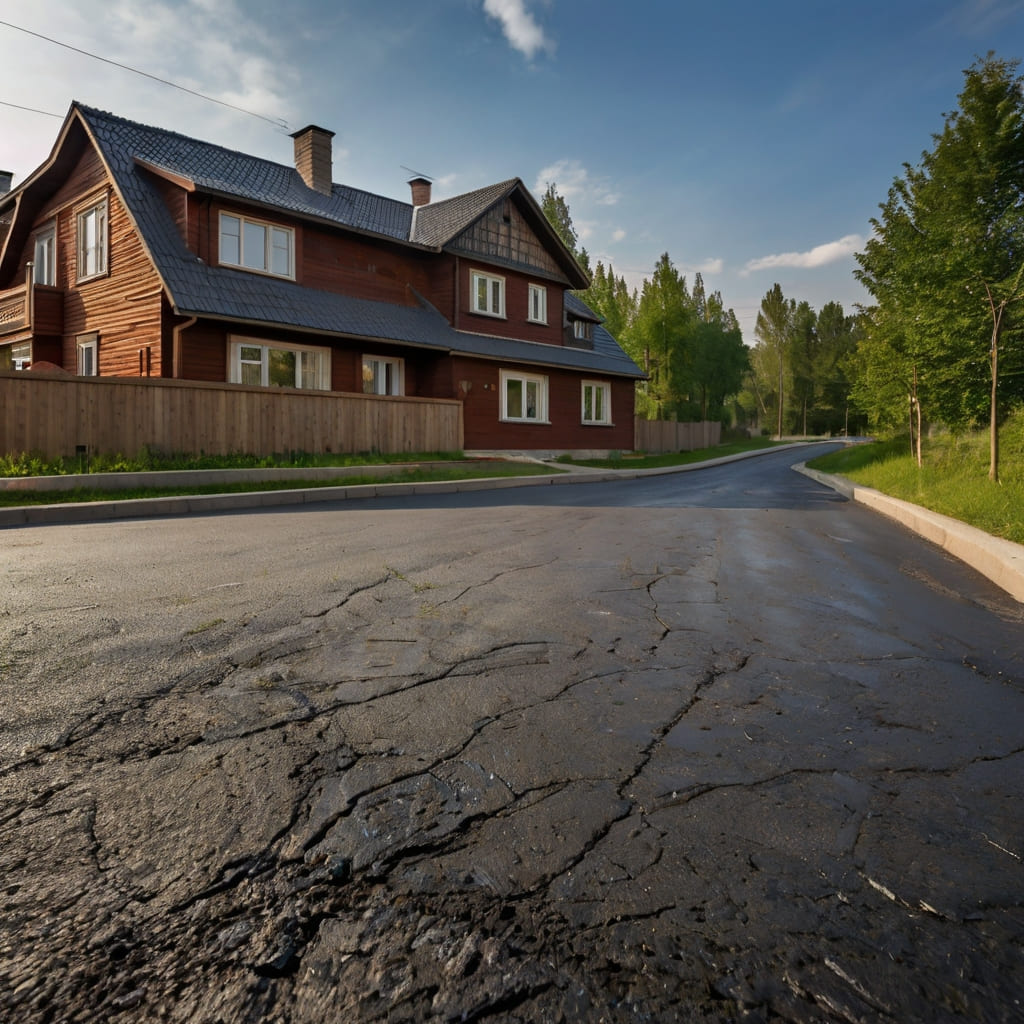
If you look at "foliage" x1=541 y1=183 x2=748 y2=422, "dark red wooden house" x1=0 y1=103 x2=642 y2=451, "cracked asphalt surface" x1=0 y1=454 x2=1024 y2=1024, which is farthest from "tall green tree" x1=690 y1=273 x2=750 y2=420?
"cracked asphalt surface" x1=0 y1=454 x2=1024 y2=1024

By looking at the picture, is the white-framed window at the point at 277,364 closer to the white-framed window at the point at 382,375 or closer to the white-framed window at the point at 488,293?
the white-framed window at the point at 382,375

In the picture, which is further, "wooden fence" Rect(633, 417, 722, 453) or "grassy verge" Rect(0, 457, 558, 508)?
"wooden fence" Rect(633, 417, 722, 453)

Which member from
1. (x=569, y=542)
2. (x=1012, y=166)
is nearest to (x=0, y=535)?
(x=569, y=542)

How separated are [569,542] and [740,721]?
4.90 metres

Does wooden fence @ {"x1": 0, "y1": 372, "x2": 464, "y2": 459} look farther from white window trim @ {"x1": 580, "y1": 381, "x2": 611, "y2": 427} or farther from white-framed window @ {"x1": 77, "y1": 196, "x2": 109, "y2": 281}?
white window trim @ {"x1": 580, "y1": 381, "x2": 611, "y2": 427}

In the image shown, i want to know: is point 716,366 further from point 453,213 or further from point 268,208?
point 268,208

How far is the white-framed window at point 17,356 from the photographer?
66.5 ft

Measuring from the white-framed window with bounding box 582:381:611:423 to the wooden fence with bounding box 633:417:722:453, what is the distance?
411 cm

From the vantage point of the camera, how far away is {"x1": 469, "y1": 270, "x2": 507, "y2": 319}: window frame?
23109mm

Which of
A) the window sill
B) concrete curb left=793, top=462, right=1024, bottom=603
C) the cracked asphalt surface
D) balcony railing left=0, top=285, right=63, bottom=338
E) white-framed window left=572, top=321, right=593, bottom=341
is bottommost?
the cracked asphalt surface

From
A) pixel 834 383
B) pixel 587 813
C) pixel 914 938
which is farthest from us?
pixel 834 383

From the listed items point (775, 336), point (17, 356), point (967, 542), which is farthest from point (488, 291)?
point (775, 336)

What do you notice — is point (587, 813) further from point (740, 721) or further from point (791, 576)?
point (791, 576)

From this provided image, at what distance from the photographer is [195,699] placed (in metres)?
3.09
